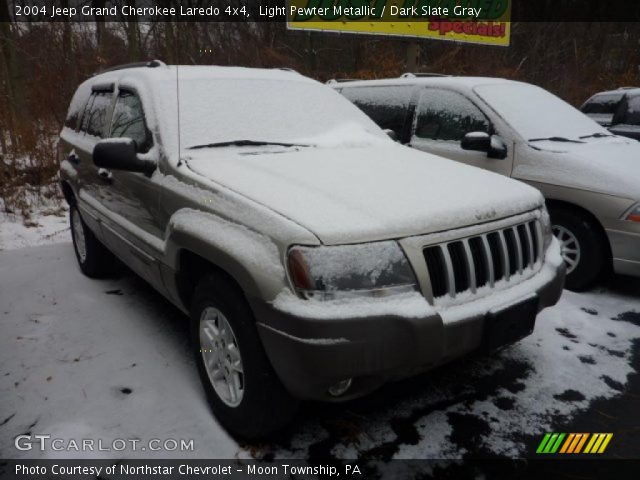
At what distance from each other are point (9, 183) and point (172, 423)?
19.9 feet

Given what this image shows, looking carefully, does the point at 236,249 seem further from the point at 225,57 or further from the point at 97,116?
the point at 225,57

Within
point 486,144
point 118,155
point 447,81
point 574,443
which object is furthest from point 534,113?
point 118,155

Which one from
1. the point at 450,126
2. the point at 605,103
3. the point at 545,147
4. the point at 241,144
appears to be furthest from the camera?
the point at 605,103

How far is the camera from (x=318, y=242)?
6.24 ft

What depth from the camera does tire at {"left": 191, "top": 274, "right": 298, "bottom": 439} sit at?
2.09 metres

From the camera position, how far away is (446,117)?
15.7 ft

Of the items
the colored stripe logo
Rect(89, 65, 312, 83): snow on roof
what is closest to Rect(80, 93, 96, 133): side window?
Rect(89, 65, 312, 83): snow on roof

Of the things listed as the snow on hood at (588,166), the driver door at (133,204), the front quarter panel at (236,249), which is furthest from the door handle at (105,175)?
the snow on hood at (588,166)

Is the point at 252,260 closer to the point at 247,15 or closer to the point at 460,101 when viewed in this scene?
the point at 460,101

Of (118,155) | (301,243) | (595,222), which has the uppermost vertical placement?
(118,155)

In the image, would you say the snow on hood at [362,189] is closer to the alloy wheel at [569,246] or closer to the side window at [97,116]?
the side window at [97,116]

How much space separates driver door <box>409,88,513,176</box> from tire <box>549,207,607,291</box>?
0.62 metres

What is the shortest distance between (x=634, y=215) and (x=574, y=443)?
1.93 m

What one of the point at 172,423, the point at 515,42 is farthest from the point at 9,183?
the point at 515,42
